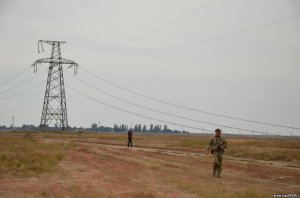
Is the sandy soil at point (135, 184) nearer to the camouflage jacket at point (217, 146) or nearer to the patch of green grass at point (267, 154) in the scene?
the camouflage jacket at point (217, 146)

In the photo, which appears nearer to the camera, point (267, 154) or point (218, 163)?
point (218, 163)

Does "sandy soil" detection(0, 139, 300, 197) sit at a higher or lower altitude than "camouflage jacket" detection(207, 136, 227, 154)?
lower

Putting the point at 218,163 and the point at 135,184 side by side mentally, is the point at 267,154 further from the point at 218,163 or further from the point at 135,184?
the point at 135,184

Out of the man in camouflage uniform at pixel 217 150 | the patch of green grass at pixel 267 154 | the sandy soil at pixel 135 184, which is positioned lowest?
the sandy soil at pixel 135 184

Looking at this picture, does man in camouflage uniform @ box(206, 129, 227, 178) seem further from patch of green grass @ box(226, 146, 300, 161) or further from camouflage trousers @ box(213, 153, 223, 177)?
patch of green grass @ box(226, 146, 300, 161)

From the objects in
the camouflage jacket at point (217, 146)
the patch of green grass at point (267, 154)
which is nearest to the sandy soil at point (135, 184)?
the camouflage jacket at point (217, 146)

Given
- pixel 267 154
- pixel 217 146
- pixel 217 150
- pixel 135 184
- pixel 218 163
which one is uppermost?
pixel 217 146

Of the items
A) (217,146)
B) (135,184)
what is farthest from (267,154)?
(135,184)

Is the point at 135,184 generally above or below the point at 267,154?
below

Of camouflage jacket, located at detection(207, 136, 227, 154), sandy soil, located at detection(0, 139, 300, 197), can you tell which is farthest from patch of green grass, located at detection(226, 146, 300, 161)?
camouflage jacket, located at detection(207, 136, 227, 154)

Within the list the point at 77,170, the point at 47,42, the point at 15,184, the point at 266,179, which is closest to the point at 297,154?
the point at 266,179

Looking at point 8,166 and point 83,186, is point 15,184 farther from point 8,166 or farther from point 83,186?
point 8,166

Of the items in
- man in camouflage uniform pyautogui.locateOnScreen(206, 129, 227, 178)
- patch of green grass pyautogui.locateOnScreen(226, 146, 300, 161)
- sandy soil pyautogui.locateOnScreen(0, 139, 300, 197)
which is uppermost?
man in camouflage uniform pyautogui.locateOnScreen(206, 129, 227, 178)

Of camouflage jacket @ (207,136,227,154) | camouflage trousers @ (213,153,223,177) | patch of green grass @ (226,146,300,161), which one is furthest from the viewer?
patch of green grass @ (226,146,300,161)
